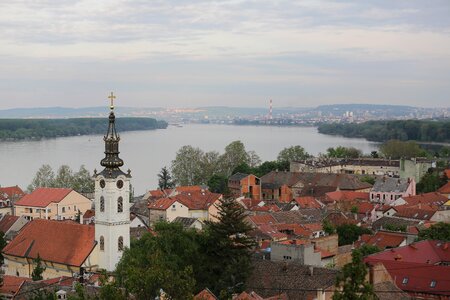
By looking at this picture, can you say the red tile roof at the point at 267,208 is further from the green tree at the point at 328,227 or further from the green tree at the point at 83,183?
the green tree at the point at 83,183

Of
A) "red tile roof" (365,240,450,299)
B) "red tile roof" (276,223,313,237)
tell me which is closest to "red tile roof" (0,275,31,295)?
"red tile roof" (365,240,450,299)

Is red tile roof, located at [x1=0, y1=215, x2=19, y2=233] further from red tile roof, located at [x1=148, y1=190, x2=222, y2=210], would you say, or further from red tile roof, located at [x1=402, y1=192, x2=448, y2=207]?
red tile roof, located at [x1=402, y1=192, x2=448, y2=207]

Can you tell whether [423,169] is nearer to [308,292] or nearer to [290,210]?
[290,210]

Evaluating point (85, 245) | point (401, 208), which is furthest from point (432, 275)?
point (401, 208)

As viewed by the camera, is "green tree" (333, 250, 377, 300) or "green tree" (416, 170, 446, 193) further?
"green tree" (416, 170, 446, 193)

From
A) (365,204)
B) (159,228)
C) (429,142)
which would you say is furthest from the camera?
(429,142)

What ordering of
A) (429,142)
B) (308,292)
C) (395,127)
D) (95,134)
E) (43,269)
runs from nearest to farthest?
(308,292), (43,269), (429,142), (395,127), (95,134)
